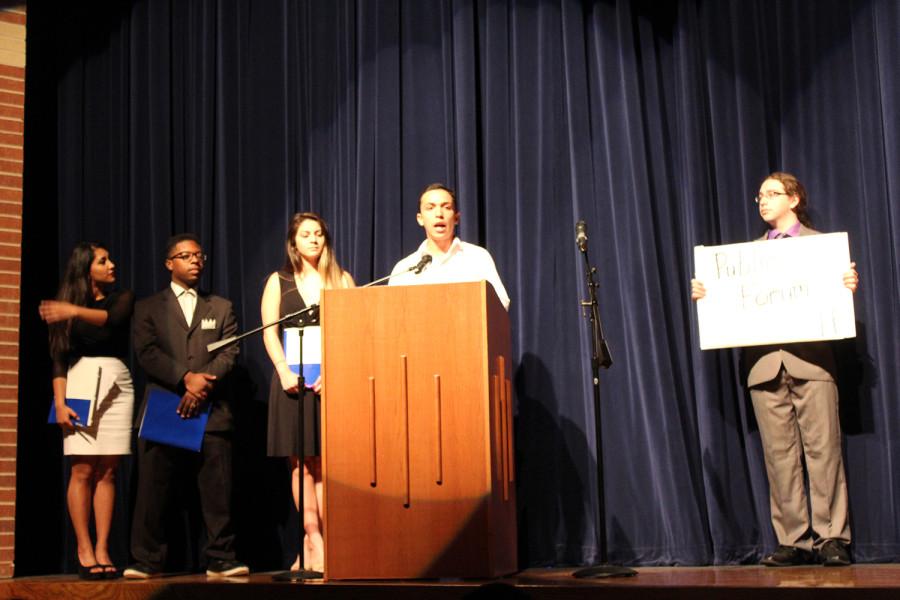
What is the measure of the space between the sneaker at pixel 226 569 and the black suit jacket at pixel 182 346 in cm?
64

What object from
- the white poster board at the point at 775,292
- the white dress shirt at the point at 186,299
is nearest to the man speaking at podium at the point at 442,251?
the white poster board at the point at 775,292

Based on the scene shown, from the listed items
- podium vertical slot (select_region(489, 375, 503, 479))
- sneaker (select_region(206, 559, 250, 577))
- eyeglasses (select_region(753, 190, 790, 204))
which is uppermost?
eyeglasses (select_region(753, 190, 790, 204))

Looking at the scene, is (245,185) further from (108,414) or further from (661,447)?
(661,447)

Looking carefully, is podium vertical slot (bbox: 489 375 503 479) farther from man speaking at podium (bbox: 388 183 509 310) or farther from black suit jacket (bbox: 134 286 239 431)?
black suit jacket (bbox: 134 286 239 431)

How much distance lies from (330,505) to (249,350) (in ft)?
7.17

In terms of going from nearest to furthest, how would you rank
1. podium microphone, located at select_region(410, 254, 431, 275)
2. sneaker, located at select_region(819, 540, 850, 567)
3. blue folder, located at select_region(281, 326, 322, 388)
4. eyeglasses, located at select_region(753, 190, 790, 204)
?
podium microphone, located at select_region(410, 254, 431, 275)
sneaker, located at select_region(819, 540, 850, 567)
blue folder, located at select_region(281, 326, 322, 388)
eyeglasses, located at select_region(753, 190, 790, 204)

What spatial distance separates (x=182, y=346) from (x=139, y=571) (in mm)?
1084

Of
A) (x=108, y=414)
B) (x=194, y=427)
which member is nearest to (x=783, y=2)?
(x=194, y=427)

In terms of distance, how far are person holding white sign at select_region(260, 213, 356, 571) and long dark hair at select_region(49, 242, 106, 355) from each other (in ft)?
3.04

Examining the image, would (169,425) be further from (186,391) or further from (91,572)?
(91,572)

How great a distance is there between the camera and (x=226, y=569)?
5023 millimetres

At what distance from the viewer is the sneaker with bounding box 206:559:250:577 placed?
16.4 ft

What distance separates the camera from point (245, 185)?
6.20 meters

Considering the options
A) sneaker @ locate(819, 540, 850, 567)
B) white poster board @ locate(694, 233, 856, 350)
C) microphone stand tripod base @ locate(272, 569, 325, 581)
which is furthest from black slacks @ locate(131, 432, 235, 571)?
sneaker @ locate(819, 540, 850, 567)
